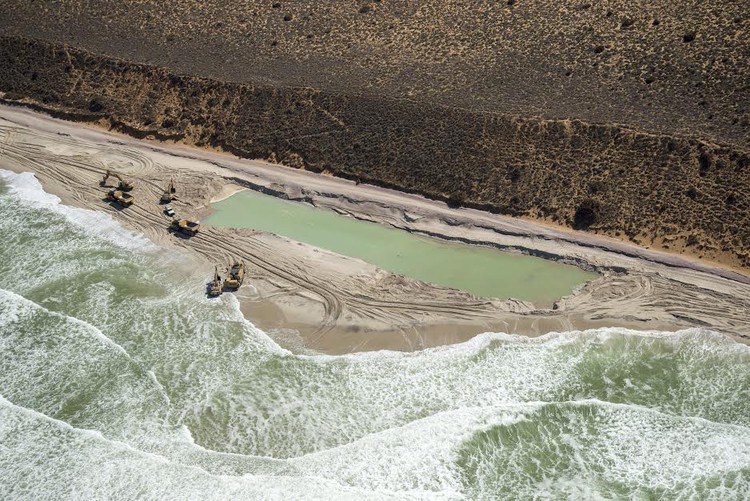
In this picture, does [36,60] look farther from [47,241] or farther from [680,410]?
[680,410]

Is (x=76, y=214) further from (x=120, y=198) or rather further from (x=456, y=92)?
(x=456, y=92)

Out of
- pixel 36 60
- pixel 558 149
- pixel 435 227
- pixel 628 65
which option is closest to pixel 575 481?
pixel 435 227

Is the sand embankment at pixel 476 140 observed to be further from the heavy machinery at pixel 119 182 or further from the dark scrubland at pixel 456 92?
the heavy machinery at pixel 119 182

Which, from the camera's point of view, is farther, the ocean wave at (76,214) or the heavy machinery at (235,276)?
the ocean wave at (76,214)

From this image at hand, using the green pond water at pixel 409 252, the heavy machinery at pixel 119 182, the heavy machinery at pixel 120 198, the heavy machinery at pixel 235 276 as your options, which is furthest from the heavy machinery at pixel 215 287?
the heavy machinery at pixel 119 182

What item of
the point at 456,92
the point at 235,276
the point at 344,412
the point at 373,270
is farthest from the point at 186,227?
the point at 456,92

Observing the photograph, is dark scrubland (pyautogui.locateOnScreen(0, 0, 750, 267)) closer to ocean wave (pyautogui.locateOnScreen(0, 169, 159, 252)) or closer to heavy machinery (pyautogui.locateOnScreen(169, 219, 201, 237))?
ocean wave (pyautogui.locateOnScreen(0, 169, 159, 252))
